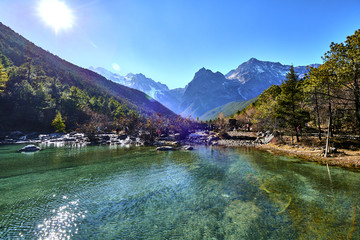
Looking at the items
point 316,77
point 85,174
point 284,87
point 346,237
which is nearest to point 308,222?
point 346,237

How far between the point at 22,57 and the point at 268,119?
158672mm

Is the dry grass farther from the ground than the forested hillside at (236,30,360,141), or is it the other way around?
the forested hillside at (236,30,360,141)

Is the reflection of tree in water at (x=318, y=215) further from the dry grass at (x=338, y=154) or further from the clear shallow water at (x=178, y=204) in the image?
the dry grass at (x=338, y=154)

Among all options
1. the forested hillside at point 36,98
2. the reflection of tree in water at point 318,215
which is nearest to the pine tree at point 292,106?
the reflection of tree in water at point 318,215

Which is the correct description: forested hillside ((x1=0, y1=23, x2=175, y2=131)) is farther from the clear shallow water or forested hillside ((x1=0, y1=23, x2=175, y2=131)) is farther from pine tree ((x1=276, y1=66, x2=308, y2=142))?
pine tree ((x1=276, y1=66, x2=308, y2=142))

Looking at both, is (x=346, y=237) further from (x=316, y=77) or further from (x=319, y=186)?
(x=316, y=77)

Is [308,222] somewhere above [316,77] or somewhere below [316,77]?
below

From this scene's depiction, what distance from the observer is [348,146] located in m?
22.8

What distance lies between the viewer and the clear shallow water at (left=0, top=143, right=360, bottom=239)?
23.1ft

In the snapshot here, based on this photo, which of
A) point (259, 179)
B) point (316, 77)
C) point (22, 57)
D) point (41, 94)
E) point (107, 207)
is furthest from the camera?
point (22, 57)

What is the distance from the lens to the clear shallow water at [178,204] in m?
7.03

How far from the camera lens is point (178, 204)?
9.73 m

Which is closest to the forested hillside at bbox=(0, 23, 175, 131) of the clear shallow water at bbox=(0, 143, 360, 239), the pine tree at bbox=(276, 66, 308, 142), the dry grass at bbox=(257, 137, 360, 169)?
the clear shallow water at bbox=(0, 143, 360, 239)

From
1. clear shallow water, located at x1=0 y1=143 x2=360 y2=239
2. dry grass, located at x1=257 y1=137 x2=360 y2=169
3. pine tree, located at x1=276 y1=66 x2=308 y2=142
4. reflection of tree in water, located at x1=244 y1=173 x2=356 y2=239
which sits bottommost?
clear shallow water, located at x1=0 y1=143 x2=360 y2=239
